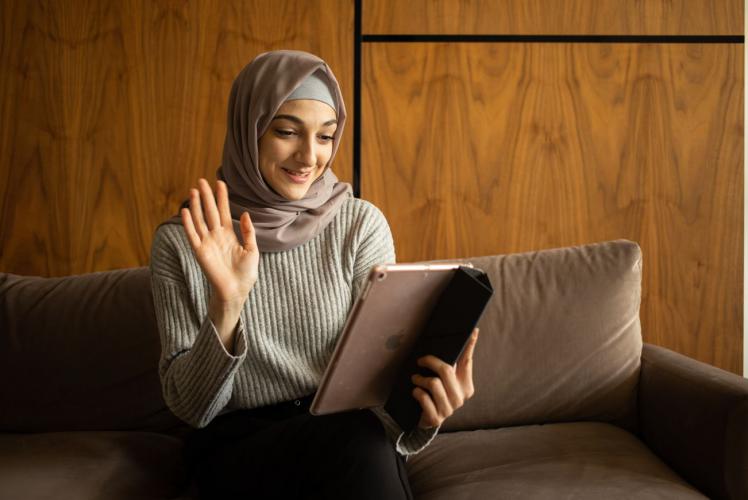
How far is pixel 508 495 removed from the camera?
1300 millimetres

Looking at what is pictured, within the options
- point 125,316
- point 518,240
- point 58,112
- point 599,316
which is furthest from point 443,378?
point 58,112

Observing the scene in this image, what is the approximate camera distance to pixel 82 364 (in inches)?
67.0

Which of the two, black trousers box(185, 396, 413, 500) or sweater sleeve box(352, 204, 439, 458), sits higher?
sweater sleeve box(352, 204, 439, 458)

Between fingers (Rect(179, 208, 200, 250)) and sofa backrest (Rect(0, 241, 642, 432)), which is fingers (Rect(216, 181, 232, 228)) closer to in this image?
fingers (Rect(179, 208, 200, 250))

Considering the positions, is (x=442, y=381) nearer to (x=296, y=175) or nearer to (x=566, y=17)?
A: (x=296, y=175)

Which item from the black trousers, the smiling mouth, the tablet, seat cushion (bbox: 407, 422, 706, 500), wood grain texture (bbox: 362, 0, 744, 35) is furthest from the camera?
wood grain texture (bbox: 362, 0, 744, 35)

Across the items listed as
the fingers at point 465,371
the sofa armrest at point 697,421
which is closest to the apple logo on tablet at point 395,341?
the fingers at point 465,371

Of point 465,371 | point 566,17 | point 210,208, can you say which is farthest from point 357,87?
point 465,371

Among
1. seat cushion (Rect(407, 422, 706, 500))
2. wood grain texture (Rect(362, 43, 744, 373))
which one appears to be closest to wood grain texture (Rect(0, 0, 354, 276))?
wood grain texture (Rect(362, 43, 744, 373))

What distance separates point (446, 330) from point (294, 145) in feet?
1.92

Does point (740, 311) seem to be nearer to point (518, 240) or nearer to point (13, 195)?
point (518, 240)

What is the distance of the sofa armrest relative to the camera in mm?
1326

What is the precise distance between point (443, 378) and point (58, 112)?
5.48 ft

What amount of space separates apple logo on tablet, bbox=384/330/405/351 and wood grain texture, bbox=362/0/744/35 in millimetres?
1348
